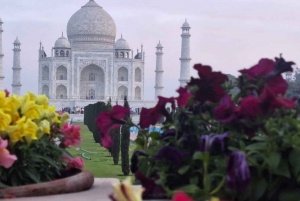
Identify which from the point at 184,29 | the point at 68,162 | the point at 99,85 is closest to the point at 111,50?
the point at 99,85

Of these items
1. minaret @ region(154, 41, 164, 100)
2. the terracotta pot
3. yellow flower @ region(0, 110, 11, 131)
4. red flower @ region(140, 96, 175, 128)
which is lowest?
the terracotta pot

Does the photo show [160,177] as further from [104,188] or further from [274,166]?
[104,188]

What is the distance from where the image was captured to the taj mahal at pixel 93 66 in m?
39.7

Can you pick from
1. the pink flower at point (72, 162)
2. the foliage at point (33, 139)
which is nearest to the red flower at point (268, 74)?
the foliage at point (33, 139)

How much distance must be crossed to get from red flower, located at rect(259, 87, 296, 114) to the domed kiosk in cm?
3754

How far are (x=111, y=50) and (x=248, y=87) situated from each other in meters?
38.6

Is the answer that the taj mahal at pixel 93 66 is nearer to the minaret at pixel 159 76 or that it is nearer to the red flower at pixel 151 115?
the minaret at pixel 159 76

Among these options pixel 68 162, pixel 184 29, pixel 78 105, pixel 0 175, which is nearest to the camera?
pixel 0 175

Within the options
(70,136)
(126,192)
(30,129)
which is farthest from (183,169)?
(70,136)

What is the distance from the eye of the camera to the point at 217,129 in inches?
59.6

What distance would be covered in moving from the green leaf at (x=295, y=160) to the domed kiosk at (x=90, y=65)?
37.6 metres

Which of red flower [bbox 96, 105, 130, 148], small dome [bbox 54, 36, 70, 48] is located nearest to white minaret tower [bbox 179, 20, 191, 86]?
small dome [bbox 54, 36, 70, 48]

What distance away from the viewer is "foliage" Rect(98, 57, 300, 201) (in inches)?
53.3

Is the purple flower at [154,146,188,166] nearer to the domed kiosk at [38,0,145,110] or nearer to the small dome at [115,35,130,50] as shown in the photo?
the domed kiosk at [38,0,145,110]
